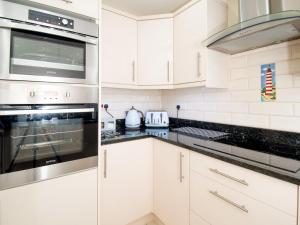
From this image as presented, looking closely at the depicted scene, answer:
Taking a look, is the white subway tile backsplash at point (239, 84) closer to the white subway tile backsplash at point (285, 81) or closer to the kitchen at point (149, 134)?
the kitchen at point (149, 134)

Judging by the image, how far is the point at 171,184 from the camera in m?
1.55

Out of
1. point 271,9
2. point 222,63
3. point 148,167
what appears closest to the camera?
point 271,9

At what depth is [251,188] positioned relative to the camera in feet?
3.14

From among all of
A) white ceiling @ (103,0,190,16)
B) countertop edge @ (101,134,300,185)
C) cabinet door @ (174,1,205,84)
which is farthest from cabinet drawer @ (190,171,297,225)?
white ceiling @ (103,0,190,16)

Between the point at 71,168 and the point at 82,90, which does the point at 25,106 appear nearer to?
the point at 82,90

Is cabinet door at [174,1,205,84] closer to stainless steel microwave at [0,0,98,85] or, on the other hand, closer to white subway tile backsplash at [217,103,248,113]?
white subway tile backsplash at [217,103,248,113]

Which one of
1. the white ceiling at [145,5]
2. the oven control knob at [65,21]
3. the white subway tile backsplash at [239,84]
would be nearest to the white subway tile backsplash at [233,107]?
the white subway tile backsplash at [239,84]

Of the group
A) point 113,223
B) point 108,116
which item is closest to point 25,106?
point 108,116

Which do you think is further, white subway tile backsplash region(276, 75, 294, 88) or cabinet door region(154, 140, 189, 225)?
cabinet door region(154, 140, 189, 225)

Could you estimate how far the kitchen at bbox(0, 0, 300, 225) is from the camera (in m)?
0.98

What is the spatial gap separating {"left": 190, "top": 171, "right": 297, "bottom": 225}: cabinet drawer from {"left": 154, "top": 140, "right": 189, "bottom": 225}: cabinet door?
0.31ft

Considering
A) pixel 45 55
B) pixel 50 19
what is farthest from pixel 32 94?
pixel 50 19

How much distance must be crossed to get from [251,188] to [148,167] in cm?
97

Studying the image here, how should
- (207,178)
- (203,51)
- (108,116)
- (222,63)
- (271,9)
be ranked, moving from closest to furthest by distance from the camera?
(271,9)
(207,178)
(203,51)
(222,63)
(108,116)
